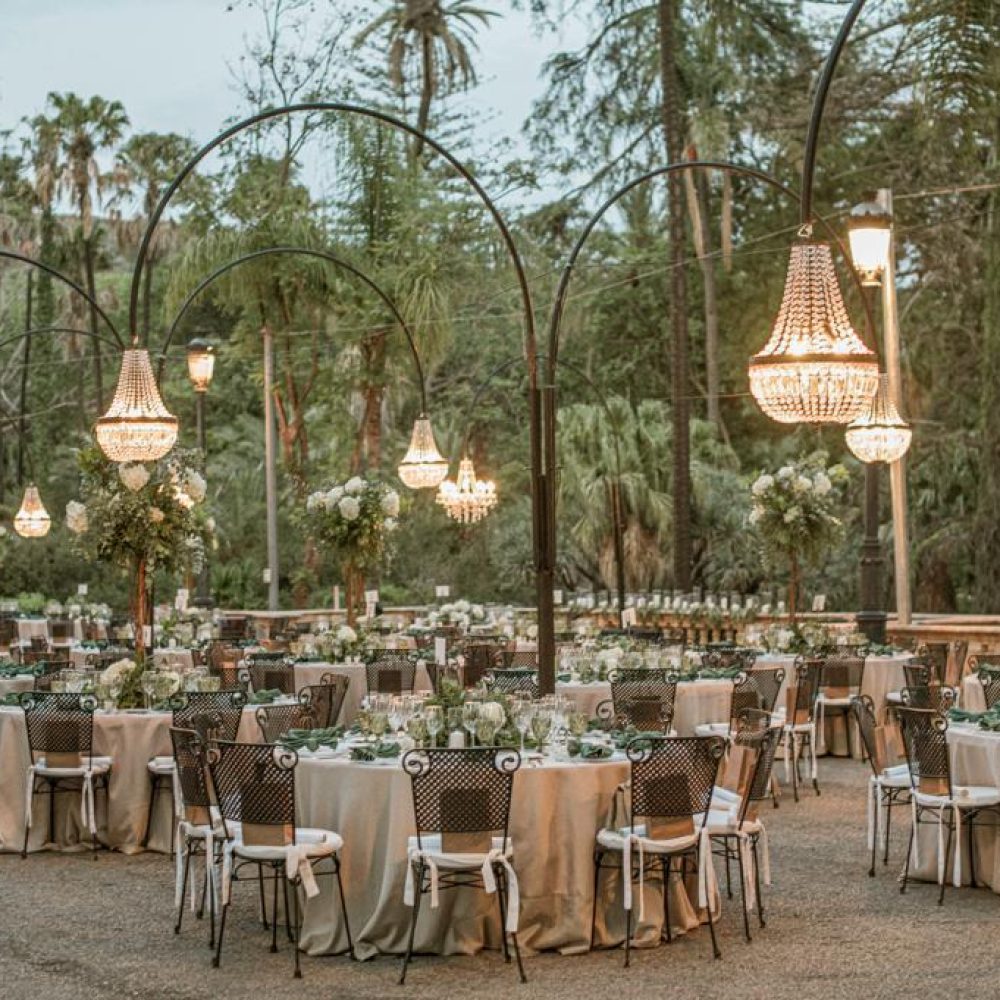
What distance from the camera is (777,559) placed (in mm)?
18984

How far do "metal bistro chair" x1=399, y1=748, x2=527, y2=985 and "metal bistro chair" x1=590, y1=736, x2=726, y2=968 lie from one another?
592mm

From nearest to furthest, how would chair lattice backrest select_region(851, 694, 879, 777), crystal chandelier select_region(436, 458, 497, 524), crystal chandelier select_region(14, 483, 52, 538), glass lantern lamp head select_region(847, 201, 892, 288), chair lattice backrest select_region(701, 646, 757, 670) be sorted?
chair lattice backrest select_region(851, 694, 879, 777)
glass lantern lamp head select_region(847, 201, 892, 288)
chair lattice backrest select_region(701, 646, 757, 670)
crystal chandelier select_region(436, 458, 497, 524)
crystal chandelier select_region(14, 483, 52, 538)

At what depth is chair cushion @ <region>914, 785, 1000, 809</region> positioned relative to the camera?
10344 millimetres

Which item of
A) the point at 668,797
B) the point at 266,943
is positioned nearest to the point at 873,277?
the point at 668,797

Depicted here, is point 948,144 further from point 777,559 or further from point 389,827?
point 389,827

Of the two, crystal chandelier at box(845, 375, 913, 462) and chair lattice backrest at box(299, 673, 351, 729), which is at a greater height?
crystal chandelier at box(845, 375, 913, 462)

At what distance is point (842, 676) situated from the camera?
1630cm

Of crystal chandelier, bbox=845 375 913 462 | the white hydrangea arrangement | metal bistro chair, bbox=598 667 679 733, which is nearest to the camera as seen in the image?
metal bistro chair, bbox=598 667 679 733

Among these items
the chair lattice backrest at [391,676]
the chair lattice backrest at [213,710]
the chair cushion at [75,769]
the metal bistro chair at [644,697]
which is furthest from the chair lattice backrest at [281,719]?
the chair lattice backrest at [391,676]

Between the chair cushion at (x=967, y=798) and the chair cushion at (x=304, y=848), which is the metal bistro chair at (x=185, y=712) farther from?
the chair cushion at (x=967, y=798)

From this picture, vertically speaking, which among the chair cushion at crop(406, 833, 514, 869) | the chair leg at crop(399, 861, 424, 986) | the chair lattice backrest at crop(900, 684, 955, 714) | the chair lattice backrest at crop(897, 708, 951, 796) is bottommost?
the chair leg at crop(399, 861, 424, 986)

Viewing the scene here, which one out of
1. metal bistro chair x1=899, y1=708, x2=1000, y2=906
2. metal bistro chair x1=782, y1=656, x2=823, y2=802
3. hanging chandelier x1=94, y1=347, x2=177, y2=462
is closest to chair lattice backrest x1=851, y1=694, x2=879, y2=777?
metal bistro chair x1=899, y1=708, x2=1000, y2=906

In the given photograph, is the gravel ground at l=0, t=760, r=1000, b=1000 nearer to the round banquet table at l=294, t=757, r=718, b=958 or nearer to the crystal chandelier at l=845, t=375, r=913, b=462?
the round banquet table at l=294, t=757, r=718, b=958

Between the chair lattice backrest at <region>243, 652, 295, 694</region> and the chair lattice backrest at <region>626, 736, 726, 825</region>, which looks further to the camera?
the chair lattice backrest at <region>243, 652, 295, 694</region>
